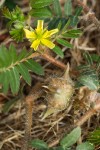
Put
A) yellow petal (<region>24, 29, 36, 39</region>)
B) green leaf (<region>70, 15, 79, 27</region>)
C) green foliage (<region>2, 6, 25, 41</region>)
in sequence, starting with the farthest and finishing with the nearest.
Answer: green leaf (<region>70, 15, 79, 27</region>) → green foliage (<region>2, 6, 25, 41</region>) → yellow petal (<region>24, 29, 36, 39</region>)

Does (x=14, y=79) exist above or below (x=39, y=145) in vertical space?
above

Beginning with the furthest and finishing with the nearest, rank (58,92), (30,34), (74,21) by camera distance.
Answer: (74,21), (58,92), (30,34)

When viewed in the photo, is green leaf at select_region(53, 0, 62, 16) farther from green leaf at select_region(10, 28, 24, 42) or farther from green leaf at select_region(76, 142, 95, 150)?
green leaf at select_region(76, 142, 95, 150)

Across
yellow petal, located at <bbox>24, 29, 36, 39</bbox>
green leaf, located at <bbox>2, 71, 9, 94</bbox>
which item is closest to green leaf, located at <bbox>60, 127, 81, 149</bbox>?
green leaf, located at <bbox>2, 71, 9, 94</bbox>

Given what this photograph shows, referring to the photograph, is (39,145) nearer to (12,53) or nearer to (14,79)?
(14,79)

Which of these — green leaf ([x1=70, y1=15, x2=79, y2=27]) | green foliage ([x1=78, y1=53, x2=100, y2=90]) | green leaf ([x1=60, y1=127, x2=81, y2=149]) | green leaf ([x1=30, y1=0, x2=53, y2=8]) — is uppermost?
green leaf ([x1=30, y1=0, x2=53, y2=8])

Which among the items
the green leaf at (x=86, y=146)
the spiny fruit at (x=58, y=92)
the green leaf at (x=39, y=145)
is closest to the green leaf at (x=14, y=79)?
the spiny fruit at (x=58, y=92)

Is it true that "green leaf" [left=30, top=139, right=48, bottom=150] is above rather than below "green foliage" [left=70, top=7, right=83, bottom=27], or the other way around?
below

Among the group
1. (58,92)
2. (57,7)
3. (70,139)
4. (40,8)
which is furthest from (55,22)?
(70,139)

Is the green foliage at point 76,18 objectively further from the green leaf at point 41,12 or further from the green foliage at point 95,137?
the green foliage at point 95,137
